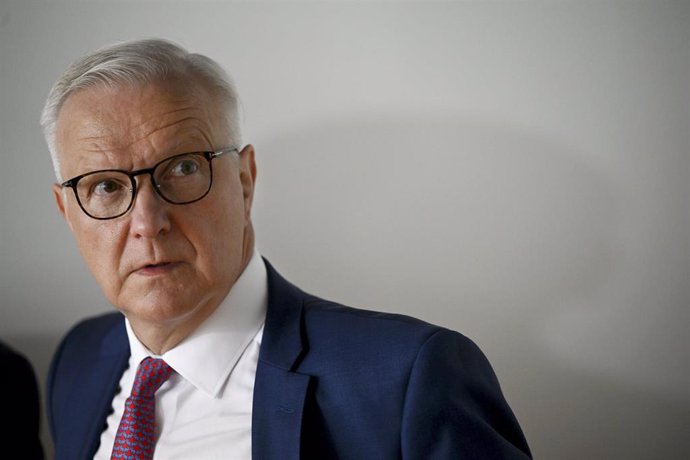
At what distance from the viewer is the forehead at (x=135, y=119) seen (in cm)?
121

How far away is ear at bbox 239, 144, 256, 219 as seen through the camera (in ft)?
4.50

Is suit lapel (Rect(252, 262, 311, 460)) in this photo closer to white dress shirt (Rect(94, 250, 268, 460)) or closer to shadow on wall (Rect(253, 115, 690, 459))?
white dress shirt (Rect(94, 250, 268, 460))

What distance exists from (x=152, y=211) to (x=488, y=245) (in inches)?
33.3

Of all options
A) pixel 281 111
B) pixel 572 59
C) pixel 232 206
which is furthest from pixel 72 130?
pixel 572 59

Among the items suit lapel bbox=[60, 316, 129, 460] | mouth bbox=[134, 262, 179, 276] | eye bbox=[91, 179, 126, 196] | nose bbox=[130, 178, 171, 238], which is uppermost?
eye bbox=[91, 179, 126, 196]

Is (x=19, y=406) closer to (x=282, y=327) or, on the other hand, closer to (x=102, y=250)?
(x=102, y=250)

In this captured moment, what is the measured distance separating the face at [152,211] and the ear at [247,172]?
0.08m

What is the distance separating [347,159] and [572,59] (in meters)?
0.62

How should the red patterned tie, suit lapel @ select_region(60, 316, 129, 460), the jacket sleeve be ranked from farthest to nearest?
suit lapel @ select_region(60, 316, 129, 460), the red patterned tie, the jacket sleeve

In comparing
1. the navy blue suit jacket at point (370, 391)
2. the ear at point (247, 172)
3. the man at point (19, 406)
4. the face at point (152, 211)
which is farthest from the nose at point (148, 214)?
the man at point (19, 406)

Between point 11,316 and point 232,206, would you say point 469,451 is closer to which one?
point 232,206

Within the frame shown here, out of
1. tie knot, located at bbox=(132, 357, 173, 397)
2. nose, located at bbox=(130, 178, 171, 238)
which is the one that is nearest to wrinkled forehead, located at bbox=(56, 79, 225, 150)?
nose, located at bbox=(130, 178, 171, 238)

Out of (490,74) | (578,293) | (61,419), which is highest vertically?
(490,74)

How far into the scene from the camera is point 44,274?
1834 millimetres
